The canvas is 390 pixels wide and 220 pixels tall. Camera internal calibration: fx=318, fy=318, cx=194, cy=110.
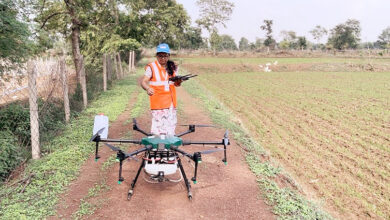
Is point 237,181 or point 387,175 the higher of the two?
point 237,181

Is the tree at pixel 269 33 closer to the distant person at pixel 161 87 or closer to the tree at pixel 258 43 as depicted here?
the tree at pixel 258 43

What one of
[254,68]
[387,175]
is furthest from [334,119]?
[254,68]

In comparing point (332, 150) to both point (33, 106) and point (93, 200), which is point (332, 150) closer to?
point (93, 200)

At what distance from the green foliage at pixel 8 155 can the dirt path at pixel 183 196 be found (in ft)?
3.89

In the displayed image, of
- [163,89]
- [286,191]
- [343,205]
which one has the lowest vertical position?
[343,205]

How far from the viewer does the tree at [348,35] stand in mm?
61781

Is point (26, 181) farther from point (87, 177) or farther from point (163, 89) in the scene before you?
point (163, 89)

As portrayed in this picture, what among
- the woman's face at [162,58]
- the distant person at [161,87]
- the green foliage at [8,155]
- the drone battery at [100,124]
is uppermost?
the woman's face at [162,58]

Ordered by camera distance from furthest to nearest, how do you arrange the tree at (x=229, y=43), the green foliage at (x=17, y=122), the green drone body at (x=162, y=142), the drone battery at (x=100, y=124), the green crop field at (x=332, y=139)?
the tree at (x=229, y=43) < the green foliage at (x=17, y=122) < the green crop field at (x=332, y=139) < the drone battery at (x=100, y=124) < the green drone body at (x=162, y=142)

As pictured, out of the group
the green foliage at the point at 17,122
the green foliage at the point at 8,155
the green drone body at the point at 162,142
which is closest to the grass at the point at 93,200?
the green drone body at the point at 162,142

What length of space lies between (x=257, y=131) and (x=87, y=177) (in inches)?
263

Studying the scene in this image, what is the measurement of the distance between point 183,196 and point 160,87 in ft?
5.38

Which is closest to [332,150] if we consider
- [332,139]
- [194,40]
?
[332,139]

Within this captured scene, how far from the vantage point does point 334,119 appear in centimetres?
1188
